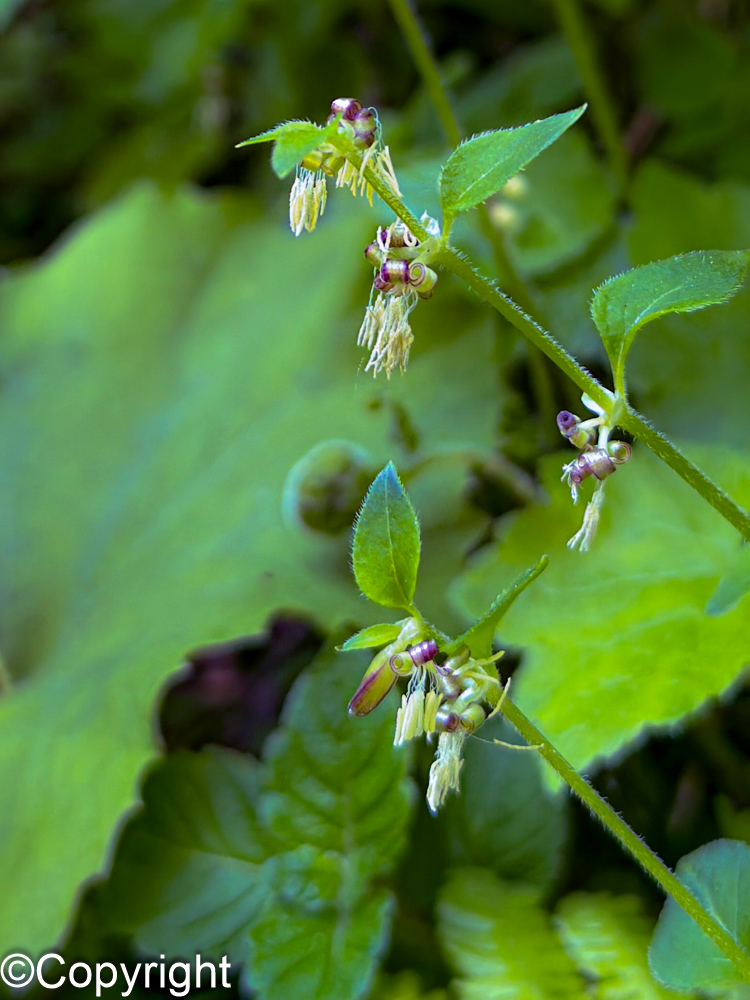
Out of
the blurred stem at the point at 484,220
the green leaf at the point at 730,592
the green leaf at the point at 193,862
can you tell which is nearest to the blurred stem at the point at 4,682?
the green leaf at the point at 193,862

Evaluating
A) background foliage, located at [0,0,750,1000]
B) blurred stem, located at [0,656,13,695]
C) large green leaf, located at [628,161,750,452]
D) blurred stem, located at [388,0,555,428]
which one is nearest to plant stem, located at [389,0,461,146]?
blurred stem, located at [388,0,555,428]

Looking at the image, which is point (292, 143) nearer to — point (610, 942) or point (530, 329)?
point (530, 329)

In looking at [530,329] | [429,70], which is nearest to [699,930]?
[530,329]

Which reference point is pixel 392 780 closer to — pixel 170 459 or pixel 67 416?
pixel 170 459

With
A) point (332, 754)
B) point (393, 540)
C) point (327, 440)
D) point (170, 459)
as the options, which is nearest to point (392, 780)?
point (332, 754)

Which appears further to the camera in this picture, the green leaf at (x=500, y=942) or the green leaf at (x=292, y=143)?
the green leaf at (x=500, y=942)

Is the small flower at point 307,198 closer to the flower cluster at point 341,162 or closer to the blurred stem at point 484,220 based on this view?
the flower cluster at point 341,162
